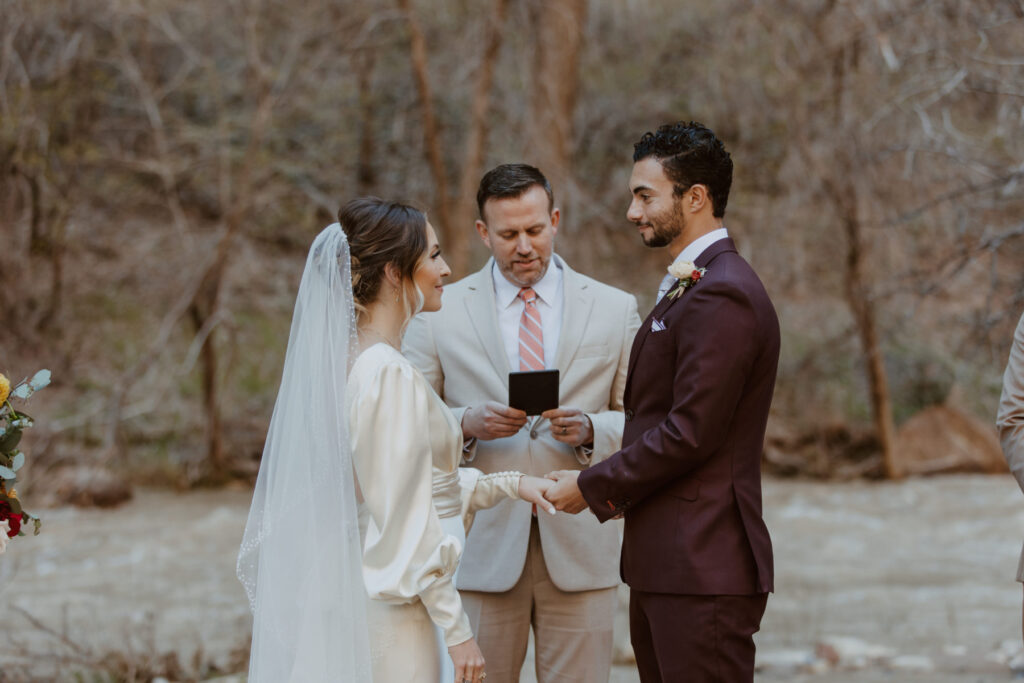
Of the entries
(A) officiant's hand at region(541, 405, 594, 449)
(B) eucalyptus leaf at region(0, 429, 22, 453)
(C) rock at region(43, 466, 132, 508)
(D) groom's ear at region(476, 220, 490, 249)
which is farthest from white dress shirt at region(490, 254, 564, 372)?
(C) rock at region(43, 466, 132, 508)

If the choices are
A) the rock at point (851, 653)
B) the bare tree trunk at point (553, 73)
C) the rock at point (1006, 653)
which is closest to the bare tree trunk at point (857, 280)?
the bare tree trunk at point (553, 73)

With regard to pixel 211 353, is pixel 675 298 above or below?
above

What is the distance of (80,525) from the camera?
9.53m

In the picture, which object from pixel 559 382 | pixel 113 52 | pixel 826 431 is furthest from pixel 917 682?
pixel 113 52

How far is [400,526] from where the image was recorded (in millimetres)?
2457

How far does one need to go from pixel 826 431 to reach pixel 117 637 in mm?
8077

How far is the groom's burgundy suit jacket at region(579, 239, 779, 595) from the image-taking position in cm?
257

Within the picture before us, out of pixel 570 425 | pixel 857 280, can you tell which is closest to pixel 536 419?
pixel 570 425

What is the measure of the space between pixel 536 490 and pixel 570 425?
267 millimetres

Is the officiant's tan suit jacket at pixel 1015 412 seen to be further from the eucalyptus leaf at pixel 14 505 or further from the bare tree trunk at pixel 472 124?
the bare tree trunk at pixel 472 124

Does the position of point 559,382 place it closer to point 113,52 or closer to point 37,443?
point 37,443

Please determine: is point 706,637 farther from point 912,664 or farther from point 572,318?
point 912,664

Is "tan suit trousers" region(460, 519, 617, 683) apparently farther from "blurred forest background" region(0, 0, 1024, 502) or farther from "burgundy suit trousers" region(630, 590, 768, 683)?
"blurred forest background" region(0, 0, 1024, 502)

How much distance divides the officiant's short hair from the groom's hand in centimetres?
A: 85
